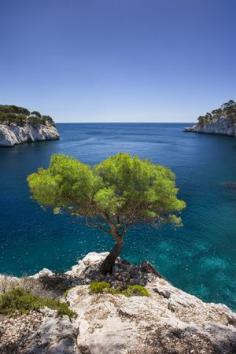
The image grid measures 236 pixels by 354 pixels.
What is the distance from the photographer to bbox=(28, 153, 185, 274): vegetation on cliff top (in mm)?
19844

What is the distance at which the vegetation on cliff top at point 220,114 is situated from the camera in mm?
151425

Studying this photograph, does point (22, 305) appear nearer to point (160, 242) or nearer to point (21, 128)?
point (160, 242)

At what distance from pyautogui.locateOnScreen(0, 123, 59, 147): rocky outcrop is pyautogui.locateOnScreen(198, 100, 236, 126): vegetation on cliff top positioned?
94772mm

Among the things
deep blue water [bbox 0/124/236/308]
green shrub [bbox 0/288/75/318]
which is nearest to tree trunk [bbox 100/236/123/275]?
deep blue water [bbox 0/124/236/308]

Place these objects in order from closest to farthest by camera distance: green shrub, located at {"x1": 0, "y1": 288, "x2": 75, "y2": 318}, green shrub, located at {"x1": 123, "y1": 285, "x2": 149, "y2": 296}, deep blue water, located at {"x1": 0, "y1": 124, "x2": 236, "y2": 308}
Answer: green shrub, located at {"x1": 0, "y1": 288, "x2": 75, "y2": 318} → green shrub, located at {"x1": 123, "y1": 285, "x2": 149, "y2": 296} → deep blue water, located at {"x1": 0, "y1": 124, "x2": 236, "y2": 308}

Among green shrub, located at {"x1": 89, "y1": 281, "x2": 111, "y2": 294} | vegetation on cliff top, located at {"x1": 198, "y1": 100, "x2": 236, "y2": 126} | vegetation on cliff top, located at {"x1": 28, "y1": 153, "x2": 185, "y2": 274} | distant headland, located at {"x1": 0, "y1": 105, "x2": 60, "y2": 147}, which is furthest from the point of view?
vegetation on cliff top, located at {"x1": 198, "y1": 100, "x2": 236, "y2": 126}

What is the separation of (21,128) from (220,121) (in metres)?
111

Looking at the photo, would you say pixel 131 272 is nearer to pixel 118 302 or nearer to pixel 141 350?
pixel 118 302

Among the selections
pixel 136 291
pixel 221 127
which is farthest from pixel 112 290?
pixel 221 127

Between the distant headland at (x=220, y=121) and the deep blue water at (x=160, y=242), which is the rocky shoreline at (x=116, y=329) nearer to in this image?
the deep blue water at (x=160, y=242)

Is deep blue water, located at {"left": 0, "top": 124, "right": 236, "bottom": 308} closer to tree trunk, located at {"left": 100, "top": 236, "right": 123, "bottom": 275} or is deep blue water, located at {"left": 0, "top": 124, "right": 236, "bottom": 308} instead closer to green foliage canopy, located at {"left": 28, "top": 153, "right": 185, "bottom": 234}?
tree trunk, located at {"left": 100, "top": 236, "right": 123, "bottom": 275}

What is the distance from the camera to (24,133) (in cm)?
11675

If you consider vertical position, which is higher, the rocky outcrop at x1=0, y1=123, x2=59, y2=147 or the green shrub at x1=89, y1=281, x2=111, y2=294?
the rocky outcrop at x1=0, y1=123, x2=59, y2=147

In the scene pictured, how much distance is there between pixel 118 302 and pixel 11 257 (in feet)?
54.6
